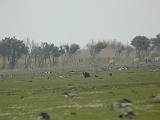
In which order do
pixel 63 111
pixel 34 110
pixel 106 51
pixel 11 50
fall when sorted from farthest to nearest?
1. pixel 106 51
2. pixel 11 50
3. pixel 34 110
4. pixel 63 111

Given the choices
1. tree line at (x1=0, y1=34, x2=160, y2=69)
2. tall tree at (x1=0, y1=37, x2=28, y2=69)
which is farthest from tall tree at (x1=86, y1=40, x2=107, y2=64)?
tall tree at (x1=0, y1=37, x2=28, y2=69)

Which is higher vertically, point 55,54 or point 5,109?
point 55,54

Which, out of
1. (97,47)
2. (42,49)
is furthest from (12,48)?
(97,47)

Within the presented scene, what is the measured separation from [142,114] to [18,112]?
9.42 m

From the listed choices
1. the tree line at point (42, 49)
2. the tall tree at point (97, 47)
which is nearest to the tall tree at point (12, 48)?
the tree line at point (42, 49)

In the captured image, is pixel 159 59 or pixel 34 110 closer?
pixel 34 110

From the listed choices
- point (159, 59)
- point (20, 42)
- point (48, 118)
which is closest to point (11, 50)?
point (20, 42)

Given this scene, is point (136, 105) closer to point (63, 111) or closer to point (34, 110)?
point (63, 111)

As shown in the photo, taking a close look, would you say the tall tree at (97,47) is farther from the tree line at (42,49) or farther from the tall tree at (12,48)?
the tall tree at (12,48)

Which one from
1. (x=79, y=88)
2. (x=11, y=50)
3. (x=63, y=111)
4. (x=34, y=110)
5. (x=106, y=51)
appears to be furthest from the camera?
(x=106, y=51)

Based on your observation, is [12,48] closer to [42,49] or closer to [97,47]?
[42,49]

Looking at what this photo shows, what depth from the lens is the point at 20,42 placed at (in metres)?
119

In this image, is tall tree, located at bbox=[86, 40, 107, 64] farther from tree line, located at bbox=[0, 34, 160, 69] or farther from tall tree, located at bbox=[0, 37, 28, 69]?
tall tree, located at bbox=[0, 37, 28, 69]

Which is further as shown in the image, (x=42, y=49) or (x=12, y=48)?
(x=42, y=49)
